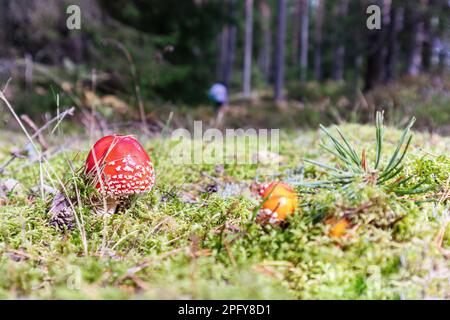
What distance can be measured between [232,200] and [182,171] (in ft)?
2.46

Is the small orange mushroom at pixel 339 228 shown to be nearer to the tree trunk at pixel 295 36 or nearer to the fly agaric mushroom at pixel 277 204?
the fly agaric mushroom at pixel 277 204

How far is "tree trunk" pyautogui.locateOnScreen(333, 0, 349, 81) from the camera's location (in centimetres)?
962

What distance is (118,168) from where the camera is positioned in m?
1.55

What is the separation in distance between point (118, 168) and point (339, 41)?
30.0ft

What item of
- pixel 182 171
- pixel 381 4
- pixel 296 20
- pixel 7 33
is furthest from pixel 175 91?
pixel 296 20

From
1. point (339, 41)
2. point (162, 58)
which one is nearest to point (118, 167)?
point (162, 58)

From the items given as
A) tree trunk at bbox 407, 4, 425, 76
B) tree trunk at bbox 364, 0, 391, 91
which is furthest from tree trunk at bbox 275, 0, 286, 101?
tree trunk at bbox 364, 0, 391, 91

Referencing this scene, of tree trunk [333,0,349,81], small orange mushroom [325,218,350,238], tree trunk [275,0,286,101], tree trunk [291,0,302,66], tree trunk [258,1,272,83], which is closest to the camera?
small orange mushroom [325,218,350,238]

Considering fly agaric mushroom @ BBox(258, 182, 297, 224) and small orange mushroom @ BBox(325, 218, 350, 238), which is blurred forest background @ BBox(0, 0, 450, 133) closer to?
fly agaric mushroom @ BBox(258, 182, 297, 224)

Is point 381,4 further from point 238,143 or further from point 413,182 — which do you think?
point 413,182

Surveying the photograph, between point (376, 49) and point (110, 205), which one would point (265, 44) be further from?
point (110, 205)

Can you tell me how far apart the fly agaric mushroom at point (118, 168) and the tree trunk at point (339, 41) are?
8.99m

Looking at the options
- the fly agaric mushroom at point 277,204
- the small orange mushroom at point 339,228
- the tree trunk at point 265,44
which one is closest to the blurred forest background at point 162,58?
the fly agaric mushroom at point 277,204

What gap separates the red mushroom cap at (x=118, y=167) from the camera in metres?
1.56
